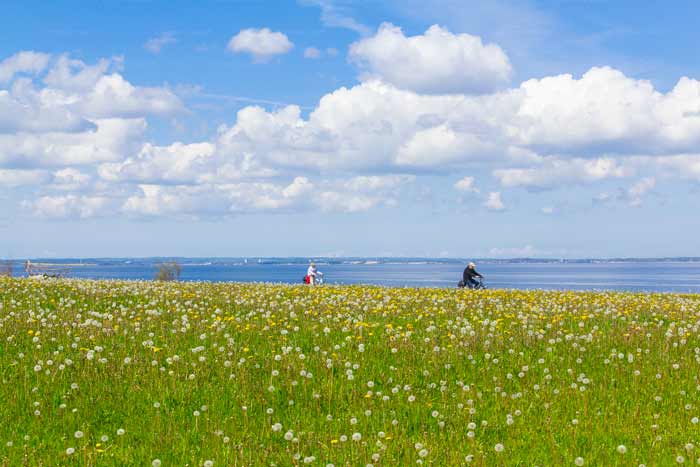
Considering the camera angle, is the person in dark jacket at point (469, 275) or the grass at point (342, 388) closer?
the grass at point (342, 388)

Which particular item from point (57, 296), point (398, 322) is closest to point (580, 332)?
point (398, 322)

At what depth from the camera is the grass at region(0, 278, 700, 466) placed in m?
8.93

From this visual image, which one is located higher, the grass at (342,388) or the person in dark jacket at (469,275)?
the person in dark jacket at (469,275)

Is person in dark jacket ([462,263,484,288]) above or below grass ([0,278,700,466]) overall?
above

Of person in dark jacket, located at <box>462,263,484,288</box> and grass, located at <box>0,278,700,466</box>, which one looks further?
person in dark jacket, located at <box>462,263,484,288</box>

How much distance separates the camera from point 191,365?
12430mm

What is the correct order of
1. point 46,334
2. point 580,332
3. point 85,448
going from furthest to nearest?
point 580,332 → point 46,334 → point 85,448

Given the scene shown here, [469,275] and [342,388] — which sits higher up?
[469,275]

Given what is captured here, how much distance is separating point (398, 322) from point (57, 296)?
10.3 meters

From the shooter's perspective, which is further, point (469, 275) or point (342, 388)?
point (469, 275)

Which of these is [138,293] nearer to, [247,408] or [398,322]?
[398,322]

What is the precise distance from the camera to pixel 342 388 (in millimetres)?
11234

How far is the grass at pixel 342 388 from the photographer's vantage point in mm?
8930

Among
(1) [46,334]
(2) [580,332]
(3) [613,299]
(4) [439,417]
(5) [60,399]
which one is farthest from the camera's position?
(3) [613,299]
